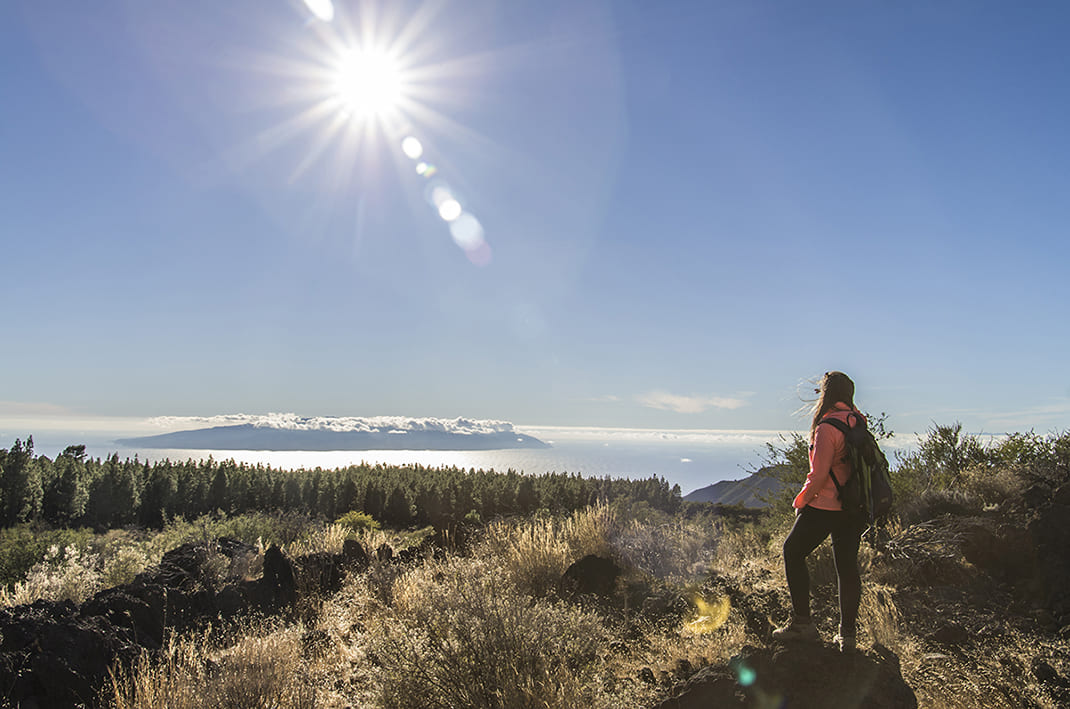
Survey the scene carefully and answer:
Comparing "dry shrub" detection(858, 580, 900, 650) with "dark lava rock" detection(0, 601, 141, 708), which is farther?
"dry shrub" detection(858, 580, 900, 650)

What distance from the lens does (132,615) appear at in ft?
19.7

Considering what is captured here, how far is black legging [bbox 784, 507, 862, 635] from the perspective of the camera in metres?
3.74

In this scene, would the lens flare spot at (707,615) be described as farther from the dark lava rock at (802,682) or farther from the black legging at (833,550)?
the dark lava rock at (802,682)

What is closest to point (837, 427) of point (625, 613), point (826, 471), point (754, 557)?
point (826, 471)

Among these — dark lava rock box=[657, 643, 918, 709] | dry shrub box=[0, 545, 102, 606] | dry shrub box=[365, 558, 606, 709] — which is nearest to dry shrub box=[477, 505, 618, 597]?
dry shrub box=[365, 558, 606, 709]

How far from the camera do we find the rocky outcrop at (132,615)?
4535 millimetres

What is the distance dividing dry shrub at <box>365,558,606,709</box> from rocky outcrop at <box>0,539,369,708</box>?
2.45m

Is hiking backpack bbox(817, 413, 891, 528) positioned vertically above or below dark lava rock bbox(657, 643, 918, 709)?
above

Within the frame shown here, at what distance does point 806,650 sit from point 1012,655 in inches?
83.4

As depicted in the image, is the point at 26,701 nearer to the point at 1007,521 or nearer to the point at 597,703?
the point at 597,703

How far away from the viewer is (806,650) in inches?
137

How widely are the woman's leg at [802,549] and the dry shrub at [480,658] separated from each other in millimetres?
1510

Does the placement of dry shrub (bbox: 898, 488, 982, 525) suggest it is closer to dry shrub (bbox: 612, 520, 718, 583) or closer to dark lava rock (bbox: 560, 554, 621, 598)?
dry shrub (bbox: 612, 520, 718, 583)

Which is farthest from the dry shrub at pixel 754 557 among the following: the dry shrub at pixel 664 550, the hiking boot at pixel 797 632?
the hiking boot at pixel 797 632
